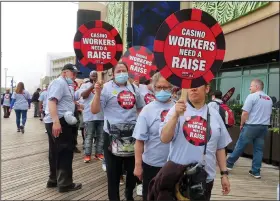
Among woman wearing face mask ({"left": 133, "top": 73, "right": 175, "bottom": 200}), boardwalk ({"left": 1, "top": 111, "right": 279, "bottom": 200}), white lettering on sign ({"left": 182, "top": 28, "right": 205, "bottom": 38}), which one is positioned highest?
white lettering on sign ({"left": 182, "top": 28, "right": 205, "bottom": 38})

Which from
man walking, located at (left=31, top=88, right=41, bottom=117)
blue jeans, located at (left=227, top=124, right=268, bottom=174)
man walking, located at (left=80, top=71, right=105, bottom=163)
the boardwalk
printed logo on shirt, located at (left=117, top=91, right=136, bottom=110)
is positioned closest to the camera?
printed logo on shirt, located at (left=117, top=91, right=136, bottom=110)

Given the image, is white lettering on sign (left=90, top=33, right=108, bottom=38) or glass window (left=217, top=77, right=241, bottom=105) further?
glass window (left=217, top=77, right=241, bottom=105)

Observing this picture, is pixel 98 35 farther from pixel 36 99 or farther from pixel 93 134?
pixel 36 99

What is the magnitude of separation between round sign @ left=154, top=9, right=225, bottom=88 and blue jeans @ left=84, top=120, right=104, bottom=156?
451 centimetres

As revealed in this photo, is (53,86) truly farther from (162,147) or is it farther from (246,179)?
(246,179)

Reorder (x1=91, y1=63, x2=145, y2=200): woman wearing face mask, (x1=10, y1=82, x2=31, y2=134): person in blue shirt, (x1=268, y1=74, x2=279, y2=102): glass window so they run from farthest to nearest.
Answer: (x1=10, y1=82, x2=31, y2=134): person in blue shirt, (x1=268, y1=74, x2=279, y2=102): glass window, (x1=91, y1=63, x2=145, y2=200): woman wearing face mask

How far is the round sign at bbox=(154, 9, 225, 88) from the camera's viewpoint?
2555 mm

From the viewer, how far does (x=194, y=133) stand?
255 centimetres

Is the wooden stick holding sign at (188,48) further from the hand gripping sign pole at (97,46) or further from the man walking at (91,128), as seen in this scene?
the man walking at (91,128)

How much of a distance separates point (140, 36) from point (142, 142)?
37.2 feet

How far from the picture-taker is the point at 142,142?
316 centimetres

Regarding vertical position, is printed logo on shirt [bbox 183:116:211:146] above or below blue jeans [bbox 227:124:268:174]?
above

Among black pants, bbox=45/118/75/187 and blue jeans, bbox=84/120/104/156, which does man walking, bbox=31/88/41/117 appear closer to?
blue jeans, bbox=84/120/104/156

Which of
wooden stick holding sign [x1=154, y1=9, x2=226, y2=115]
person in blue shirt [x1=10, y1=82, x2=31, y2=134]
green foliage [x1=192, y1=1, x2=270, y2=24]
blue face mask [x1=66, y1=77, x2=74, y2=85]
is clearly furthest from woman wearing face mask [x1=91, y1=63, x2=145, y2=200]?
person in blue shirt [x1=10, y1=82, x2=31, y2=134]
